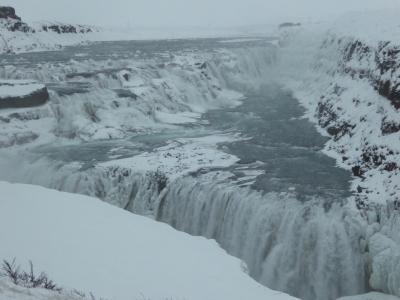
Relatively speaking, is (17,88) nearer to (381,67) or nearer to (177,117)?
(177,117)

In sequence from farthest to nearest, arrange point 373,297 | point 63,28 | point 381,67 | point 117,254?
1. point 63,28
2. point 381,67
3. point 373,297
4. point 117,254

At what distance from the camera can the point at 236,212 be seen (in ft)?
40.8

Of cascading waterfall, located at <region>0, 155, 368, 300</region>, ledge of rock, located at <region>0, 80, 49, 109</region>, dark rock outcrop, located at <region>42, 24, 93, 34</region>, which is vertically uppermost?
dark rock outcrop, located at <region>42, 24, 93, 34</region>

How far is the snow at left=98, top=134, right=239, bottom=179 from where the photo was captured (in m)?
14.8

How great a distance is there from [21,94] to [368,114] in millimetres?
12663

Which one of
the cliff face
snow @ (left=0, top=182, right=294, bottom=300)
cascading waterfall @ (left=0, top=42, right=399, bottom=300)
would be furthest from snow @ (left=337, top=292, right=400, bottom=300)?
the cliff face

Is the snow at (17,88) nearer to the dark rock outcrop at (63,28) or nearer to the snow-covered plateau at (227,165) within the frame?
the snow-covered plateau at (227,165)

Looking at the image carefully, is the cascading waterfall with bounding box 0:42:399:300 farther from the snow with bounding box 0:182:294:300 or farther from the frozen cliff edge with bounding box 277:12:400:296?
the snow with bounding box 0:182:294:300

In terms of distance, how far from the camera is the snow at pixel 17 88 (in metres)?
19.7

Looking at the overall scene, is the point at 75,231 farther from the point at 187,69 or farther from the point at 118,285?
the point at 187,69

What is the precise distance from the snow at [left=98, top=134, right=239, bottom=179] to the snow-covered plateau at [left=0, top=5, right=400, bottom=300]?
79 mm

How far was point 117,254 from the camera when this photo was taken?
644 cm

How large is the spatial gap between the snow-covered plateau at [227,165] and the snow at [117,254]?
37mm

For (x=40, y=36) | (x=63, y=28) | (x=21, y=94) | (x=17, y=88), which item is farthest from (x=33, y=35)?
(x=21, y=94)
